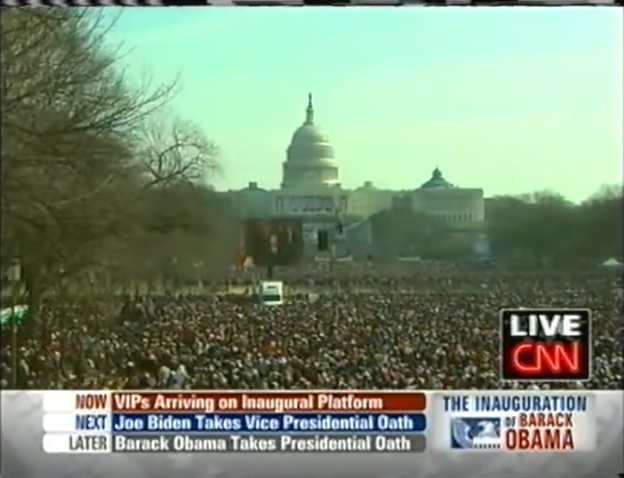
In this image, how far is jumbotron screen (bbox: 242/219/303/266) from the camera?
17.3 feet

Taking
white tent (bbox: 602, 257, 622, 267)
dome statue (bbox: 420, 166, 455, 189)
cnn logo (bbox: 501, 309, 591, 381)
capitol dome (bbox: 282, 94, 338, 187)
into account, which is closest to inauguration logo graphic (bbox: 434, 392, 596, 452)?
cnn logo (bbox: 501, 309, 591, 381)

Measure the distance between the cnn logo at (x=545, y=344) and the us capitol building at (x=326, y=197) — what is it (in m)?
0.52

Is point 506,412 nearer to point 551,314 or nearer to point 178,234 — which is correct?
point 551,314

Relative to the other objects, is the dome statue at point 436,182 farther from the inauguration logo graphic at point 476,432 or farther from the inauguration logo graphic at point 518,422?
the inauguration logo graphic at point 476,432

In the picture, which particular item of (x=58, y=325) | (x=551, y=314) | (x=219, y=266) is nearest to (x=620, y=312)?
(x=551, y=314)

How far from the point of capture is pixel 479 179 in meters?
5.26

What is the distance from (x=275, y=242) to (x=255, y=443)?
974 millimetres

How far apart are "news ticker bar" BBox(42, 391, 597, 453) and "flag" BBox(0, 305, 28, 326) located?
15.5 inches

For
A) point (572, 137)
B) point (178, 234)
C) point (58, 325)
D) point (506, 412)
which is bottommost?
point (506, 412)

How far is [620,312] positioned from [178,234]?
215cm

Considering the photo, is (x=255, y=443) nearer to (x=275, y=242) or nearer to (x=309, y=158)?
(x=275, y=242)

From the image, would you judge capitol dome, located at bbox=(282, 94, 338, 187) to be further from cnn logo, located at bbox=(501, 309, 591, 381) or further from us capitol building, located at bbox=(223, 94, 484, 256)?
cnn logo, located at bbox=(501, 309, 591, 381)

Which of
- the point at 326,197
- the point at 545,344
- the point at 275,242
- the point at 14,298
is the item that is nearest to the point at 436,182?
the point at 326,197

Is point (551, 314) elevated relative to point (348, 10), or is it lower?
lower
